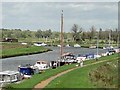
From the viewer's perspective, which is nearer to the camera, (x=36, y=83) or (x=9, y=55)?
(x=36, y=83)

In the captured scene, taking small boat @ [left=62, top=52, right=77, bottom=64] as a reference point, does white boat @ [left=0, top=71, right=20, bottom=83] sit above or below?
above

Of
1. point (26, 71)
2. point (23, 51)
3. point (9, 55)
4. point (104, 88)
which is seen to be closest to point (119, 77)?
point (104, 88)

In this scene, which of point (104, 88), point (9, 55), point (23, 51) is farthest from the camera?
point (23, 51)

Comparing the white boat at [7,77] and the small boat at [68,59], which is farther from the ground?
the white boat at [7,77]

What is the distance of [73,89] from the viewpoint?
32250 millimetres

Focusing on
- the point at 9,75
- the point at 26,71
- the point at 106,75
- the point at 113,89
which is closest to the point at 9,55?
the point at 26,71

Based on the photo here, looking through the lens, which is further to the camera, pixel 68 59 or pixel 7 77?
pixel 68 59

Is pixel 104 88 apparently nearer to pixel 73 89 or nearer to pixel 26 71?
pixel 73 89

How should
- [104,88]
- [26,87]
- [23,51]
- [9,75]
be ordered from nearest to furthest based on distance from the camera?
[104,88] < [26,87] < [9,75] < [23,51]

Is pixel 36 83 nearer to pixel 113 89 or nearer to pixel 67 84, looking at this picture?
pixel 67 84

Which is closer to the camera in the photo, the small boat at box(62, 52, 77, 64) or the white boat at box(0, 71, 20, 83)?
the white boat at box(0, 71, 20, 83)

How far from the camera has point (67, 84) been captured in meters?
35.4

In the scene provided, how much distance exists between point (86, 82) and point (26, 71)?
21648 mm

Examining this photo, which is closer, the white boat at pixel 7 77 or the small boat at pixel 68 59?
the white boat at pixel 7 77
